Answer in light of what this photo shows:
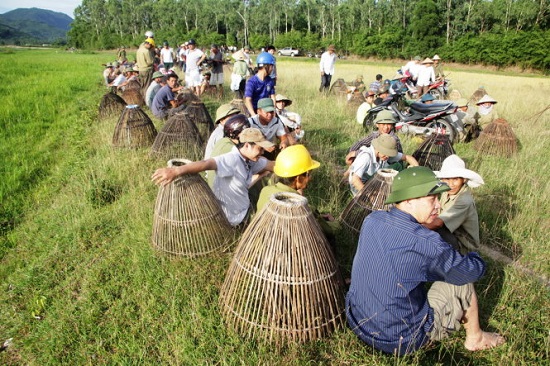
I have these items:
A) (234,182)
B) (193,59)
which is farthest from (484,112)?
(193,59)

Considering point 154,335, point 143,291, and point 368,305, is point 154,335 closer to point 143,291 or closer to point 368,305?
point 143,291

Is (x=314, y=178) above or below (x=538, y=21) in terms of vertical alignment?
below

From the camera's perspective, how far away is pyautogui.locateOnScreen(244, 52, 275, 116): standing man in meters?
5.89

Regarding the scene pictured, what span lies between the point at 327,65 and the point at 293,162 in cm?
1033

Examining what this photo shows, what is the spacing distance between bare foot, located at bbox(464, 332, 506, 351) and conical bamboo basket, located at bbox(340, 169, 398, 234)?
151 cm

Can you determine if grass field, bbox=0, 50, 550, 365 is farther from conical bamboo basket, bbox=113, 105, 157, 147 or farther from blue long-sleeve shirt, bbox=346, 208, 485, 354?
conical bamboo basket, bbox=113, 105, 157, 147

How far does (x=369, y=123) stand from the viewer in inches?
359

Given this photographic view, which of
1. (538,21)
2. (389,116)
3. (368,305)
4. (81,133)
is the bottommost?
(368,305)

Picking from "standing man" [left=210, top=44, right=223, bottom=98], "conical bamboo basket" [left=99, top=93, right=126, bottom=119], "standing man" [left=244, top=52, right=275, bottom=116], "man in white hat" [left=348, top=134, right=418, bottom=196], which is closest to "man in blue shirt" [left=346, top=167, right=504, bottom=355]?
"man in white hat" [left=348, top=134, right=418, bottom=196]

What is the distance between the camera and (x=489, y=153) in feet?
24.0

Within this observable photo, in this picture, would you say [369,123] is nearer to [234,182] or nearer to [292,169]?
[234,182]

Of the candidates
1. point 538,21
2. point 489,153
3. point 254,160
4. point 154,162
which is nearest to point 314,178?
point 254,160

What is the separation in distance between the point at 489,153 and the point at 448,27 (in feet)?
146

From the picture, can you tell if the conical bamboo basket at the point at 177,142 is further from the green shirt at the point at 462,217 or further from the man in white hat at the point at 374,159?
the green shirt at the point at 462,217
